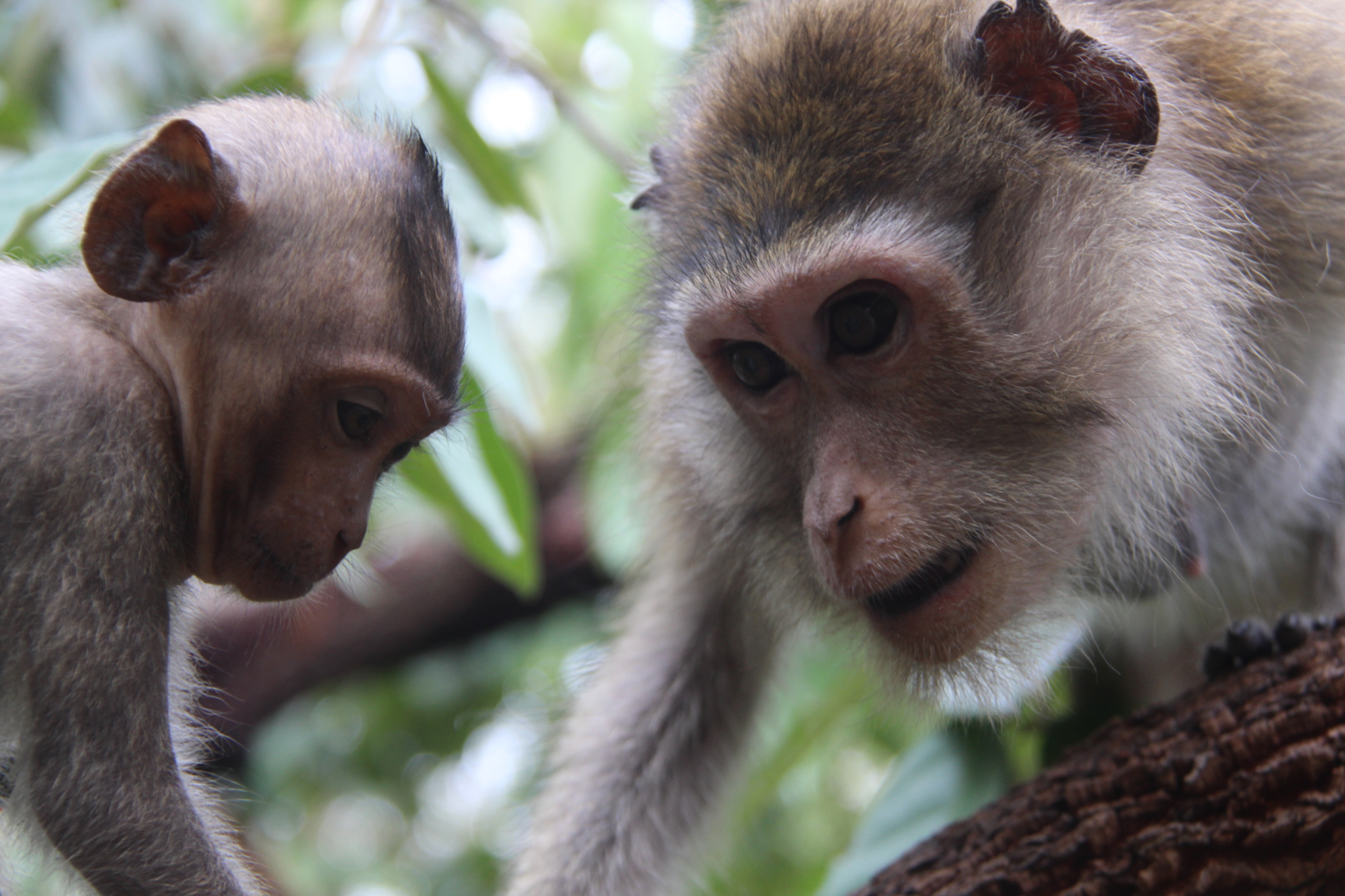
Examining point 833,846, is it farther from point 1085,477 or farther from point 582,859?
point 1085,477

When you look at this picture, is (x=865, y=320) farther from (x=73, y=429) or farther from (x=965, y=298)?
(x=73, y=429)

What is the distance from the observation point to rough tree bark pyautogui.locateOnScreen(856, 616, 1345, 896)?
188 cm

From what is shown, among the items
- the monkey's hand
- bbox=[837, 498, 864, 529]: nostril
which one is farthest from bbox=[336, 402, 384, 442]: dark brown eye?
the monkey's hand

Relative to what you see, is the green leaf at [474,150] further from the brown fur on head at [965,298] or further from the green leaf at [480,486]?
the brown fur on head at [965,298]

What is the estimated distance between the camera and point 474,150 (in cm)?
320

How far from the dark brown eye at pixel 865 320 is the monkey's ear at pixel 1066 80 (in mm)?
408

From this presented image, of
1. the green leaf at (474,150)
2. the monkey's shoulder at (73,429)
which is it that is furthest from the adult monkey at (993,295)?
the monkey's shoulder at (73,429)

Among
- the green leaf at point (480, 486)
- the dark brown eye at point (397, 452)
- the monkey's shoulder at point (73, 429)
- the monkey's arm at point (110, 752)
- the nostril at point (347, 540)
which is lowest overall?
the green leaf at point (480, 486)

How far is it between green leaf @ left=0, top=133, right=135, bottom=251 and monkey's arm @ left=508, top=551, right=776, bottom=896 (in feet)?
5.27

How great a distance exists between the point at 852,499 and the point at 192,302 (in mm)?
1091

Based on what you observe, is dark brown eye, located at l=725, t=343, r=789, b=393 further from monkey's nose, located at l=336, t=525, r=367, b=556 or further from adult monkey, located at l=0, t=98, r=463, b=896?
monkey's nose, located at l=336, t=525, r=367, b=556

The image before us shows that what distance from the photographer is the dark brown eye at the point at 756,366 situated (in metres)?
2.19

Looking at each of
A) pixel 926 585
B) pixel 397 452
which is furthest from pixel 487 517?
pixel 926 585

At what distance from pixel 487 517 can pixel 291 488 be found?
74cm
